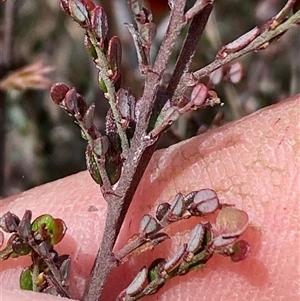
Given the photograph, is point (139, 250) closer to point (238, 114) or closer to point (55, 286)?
point (55, 286)

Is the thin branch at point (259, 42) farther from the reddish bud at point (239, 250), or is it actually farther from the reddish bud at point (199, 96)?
the reddish bud at point (239, 250)

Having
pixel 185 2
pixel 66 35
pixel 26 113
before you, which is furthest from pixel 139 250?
pixel 66 35

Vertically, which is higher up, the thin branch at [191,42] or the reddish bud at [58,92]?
the reddish bud at [58,92]

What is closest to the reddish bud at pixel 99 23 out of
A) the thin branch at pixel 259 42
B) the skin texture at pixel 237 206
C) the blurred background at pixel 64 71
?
the thin branch at pixel 259 42

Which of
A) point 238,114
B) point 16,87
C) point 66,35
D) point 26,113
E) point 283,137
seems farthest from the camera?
point 66,35

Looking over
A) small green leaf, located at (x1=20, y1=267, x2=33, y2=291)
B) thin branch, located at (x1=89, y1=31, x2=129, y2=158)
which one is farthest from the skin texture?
thin branch, located at (x1=89, y1=31, x2=129, y2=158)

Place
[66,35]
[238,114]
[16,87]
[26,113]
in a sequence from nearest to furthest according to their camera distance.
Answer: [16,87]
[238,114]
[26,113]
[66,35]

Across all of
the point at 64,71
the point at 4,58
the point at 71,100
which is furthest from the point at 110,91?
→ the point at 64,71

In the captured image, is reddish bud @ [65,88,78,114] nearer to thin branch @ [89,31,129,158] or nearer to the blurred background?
thin branch @ [89,31,129,158]
